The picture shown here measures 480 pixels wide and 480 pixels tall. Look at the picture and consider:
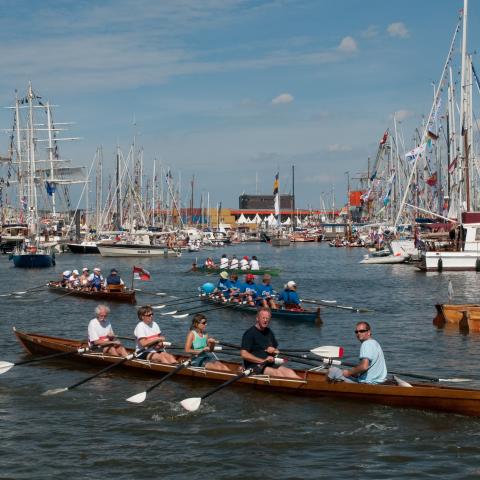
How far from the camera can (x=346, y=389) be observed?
1714 cm

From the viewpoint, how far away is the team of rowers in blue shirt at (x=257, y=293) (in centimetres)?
3212

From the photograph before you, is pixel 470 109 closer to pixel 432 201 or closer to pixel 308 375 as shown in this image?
pixel 432 201

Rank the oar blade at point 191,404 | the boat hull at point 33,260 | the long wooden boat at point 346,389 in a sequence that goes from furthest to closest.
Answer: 1. the boat hull at point 33,260
2. the oar blade at point 191,404
3. the long wooden boat at point 346,389

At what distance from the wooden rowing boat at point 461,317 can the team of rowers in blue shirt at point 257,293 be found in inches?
220

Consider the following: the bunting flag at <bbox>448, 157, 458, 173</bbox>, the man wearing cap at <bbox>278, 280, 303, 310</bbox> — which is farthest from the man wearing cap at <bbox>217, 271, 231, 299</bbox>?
the bunting flag at <bbox>448, 157, 458, 173</bbox>

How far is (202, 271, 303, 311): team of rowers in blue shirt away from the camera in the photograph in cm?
3212

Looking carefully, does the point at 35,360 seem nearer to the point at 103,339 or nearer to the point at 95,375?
the point at 103,339

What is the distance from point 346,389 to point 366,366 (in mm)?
874

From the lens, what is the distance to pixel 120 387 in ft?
66.2

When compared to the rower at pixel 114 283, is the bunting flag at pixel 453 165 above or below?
above

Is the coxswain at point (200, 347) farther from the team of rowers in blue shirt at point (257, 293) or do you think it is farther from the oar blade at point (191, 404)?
the team of rowers in blue shirt at point (257, 293)

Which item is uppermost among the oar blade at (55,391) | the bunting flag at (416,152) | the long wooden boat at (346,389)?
the bunting flag at (416,152)

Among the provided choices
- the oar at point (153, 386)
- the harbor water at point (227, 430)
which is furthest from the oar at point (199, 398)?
the oar at point (153, 386)

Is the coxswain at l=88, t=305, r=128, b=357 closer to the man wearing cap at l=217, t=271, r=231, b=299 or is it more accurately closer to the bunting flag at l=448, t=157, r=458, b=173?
the man wearing cap at l=217, t=271, r=231, b=299
